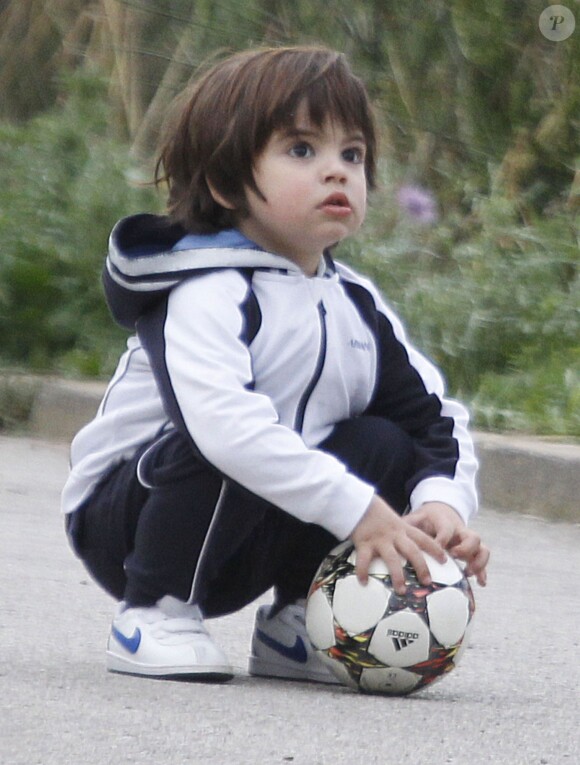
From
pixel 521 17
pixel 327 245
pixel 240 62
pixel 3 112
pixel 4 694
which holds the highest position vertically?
pixel 240 62

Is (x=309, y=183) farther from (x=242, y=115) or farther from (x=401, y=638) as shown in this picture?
(x=401, y=638)

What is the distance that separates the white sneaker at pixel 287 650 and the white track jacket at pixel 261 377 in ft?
1.01

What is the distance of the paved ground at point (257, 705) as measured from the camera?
2.20 metres

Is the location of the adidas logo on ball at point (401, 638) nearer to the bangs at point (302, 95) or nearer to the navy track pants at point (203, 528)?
the navy track pants at point (203, 528)

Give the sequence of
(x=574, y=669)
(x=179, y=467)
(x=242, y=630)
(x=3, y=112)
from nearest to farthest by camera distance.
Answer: (x=179, y=467), (x=574, y=669), (x=242, y=630), (x=3, y=112)

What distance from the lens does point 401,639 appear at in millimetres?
2650

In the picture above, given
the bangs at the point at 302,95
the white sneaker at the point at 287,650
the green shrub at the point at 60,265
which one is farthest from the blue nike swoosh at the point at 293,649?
the green shrub at the point at 60,265

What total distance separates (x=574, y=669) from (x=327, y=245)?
918 mm

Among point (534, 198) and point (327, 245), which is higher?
point (327, 245)

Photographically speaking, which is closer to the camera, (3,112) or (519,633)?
(519,633)

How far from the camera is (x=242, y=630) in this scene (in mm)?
3459

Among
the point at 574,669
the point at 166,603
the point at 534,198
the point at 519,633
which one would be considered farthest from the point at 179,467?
the point at 534,198

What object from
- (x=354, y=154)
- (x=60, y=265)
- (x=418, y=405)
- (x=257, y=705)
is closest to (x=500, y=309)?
(x=60, y=265)

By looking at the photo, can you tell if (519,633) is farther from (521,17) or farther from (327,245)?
(521,17)
